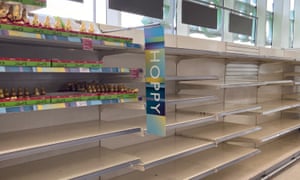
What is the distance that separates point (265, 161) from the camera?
13.0 feet

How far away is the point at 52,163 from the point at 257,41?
16.1ft

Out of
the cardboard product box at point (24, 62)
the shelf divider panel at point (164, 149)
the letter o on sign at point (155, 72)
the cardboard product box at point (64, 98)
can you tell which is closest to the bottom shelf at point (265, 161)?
the shelf divider panel at point (164, 149)

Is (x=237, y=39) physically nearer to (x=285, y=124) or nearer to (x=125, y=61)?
(x=285, y=124)

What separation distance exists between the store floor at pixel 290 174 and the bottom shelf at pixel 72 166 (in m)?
2.46

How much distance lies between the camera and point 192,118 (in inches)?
112

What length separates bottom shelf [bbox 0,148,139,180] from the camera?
187 cm

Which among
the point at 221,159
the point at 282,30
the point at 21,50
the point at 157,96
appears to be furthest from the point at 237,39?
the point at 21,50

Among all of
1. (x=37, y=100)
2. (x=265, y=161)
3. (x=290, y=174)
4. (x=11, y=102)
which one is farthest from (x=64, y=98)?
(x=290, y=174)

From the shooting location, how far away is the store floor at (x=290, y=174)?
3732 millimetres

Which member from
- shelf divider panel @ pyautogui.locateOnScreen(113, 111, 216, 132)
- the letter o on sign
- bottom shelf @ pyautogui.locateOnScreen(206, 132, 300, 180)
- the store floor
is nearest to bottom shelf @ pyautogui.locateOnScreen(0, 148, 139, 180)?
shelf divider panel @ pyautogui.locateOnScreen(113, 111, 216, 132)

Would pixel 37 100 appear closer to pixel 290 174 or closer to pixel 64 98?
pixel 64 98

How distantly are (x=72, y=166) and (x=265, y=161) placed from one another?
290cm

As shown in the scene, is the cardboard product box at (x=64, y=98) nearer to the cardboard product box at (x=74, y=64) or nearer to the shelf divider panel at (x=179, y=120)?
the cardboard product box at (x=74, y=64)

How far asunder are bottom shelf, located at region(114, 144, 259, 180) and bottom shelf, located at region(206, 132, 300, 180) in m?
0.24
